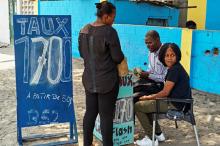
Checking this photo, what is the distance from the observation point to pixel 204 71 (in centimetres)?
744

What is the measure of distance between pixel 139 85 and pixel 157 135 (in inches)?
24.3

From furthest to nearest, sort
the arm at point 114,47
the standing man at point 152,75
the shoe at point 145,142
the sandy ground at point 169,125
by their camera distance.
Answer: the sandy ground at point 169,125 < the standing man at point 152,75 < the shoe at point 145,142 < the arm at point 114,47

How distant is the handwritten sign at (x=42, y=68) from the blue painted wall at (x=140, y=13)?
6012 mm

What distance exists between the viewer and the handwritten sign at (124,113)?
443 centimetres

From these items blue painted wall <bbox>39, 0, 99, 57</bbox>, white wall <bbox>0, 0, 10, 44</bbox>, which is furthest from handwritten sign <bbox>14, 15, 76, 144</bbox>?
white wall <bbox>0, 0, 10, 44</bbox>

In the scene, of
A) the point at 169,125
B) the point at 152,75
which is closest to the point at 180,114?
the point at 152,75

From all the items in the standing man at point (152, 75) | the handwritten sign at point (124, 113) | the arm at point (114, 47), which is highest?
the arm at point (114, 47)

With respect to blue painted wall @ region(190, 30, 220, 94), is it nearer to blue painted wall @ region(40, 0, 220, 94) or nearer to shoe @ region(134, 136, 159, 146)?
blue painted wall @ region(40, 0, 220, 94)

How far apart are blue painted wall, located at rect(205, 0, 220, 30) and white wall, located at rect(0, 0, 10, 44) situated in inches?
323

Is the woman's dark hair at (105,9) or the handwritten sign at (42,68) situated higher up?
the woman's dark hair at (105,9)

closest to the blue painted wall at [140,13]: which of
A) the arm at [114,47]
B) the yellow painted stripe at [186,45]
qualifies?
the yellow painted stripe at [186,45]

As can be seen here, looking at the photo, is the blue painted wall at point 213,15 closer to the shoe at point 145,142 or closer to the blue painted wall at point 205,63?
the blue painted wall at point 205,63

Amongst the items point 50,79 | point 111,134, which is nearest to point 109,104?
point 111,134

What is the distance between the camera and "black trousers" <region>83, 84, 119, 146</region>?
13.2 ft
